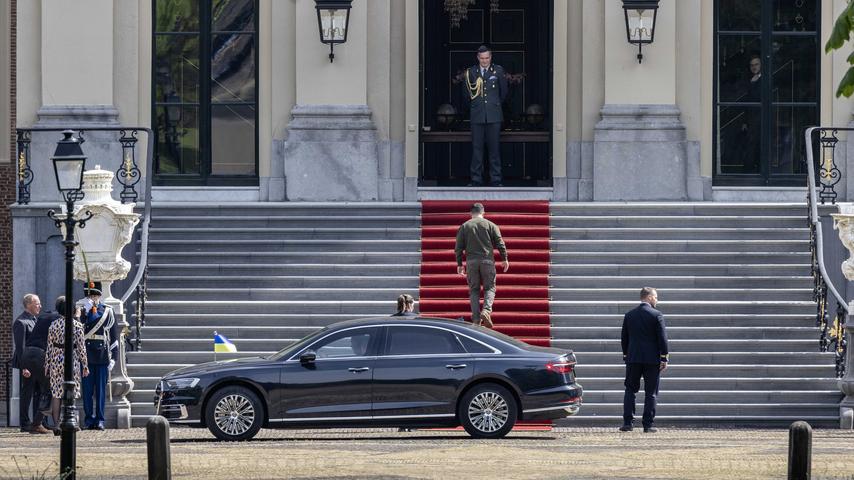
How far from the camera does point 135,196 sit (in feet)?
94.7

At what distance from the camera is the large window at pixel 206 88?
103 feet

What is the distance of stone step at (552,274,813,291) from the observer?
2705cm

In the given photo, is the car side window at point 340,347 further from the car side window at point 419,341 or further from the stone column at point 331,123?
the stone column at point 331,123

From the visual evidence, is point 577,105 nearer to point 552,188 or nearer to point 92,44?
point 552,188

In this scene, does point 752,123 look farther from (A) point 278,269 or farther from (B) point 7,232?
(B) point 7,232

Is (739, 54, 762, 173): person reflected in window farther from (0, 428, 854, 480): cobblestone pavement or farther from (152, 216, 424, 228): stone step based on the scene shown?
(0, 428, 854, 480): cobblestone pavement

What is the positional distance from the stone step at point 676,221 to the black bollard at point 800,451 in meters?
11.7

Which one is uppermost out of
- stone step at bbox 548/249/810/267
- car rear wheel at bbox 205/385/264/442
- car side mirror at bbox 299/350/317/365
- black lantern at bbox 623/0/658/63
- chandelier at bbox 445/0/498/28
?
chandelier at bbox 445/0/498/28

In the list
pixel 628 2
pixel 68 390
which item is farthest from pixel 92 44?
pixel 68 390

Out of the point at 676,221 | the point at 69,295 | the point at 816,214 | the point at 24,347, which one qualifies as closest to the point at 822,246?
the point at 816,214

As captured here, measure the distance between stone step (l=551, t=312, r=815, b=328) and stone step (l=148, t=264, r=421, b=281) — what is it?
→ 2.46m

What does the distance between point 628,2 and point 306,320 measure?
746 cm

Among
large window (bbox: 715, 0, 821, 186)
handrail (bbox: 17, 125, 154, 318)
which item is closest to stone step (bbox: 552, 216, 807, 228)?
large window (bbox: 715, 0, 821, 186)

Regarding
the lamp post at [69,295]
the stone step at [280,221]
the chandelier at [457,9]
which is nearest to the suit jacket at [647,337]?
the stone step at [280,221]
